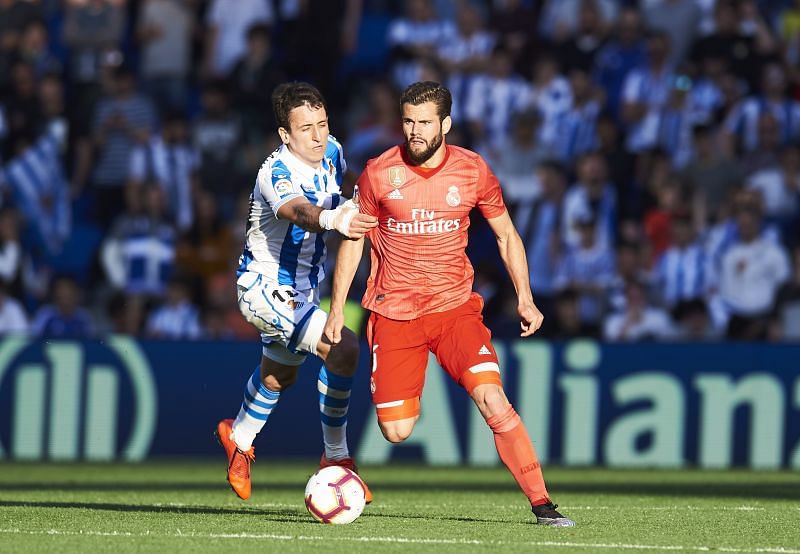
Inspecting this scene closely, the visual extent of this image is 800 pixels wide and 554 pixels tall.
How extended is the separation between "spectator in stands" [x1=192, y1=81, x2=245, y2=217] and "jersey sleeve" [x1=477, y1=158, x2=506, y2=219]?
29.7 feet

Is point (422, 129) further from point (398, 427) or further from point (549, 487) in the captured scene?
point (549, 487)

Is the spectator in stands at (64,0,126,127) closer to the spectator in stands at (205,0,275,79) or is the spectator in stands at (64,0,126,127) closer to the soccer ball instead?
the spectator in stands at (205,0,275,79)

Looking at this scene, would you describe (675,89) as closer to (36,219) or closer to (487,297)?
(487,297)

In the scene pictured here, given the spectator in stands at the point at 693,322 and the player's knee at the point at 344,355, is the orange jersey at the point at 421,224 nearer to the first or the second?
the player's knee at the point at 344,355

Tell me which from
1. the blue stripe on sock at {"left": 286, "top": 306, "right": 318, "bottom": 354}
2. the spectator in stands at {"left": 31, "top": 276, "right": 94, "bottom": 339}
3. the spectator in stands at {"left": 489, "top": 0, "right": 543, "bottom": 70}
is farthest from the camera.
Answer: the spectator in stands at {"left": 489, "top": 0, "right": 543, "bottom": 70}

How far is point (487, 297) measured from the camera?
583 inches

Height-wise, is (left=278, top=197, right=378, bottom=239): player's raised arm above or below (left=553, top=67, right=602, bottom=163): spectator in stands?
below

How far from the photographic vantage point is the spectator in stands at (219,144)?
17.1 metres

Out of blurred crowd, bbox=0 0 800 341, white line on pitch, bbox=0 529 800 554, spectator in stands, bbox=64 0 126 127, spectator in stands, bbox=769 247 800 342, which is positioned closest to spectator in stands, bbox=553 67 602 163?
blurred crowd, bbox=0 0 800 341

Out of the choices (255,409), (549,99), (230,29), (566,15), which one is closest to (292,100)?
(255,409)

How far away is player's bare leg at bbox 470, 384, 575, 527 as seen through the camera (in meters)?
7.83

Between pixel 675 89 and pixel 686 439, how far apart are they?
411cm

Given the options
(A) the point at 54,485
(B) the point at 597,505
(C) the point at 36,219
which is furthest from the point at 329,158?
(C) the point at 36,219

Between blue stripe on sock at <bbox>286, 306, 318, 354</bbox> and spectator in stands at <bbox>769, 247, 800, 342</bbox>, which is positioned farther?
spectator in stands at <bbox>769, 247, 800, 342</bbox>
